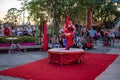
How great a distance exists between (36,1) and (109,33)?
7.31m

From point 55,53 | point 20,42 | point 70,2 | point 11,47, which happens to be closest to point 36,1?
point 70,2

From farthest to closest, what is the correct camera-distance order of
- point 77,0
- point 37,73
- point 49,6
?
point 77,0 → point 49,6 → point 37,73

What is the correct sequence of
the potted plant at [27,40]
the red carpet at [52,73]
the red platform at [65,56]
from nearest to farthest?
the red carpet at [52,73] < the red platform at [65,56] < the potted plant at [27,40]

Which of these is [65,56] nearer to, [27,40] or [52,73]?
[52,73]

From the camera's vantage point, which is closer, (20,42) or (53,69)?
(53,69)

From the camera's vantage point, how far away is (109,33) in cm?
2394

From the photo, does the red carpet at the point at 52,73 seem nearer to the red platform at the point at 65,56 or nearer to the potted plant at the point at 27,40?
the red platform at the point at 65,56

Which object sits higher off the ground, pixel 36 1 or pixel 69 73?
pixel 36 1

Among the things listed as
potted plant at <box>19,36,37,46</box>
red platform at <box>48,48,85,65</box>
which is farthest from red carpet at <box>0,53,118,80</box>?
potted plant at <box>19,36,37,46</box>

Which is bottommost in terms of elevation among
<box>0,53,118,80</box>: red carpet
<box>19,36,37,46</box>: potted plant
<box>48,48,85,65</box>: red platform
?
<box>0,53,118,80</box>: red carpet

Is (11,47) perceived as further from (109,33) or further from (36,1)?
(109,33)

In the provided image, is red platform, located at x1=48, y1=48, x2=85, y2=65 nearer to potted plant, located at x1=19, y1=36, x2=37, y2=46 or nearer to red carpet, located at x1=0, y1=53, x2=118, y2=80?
red carpet, located at x1=0, y1=53, x2=118, y2=80

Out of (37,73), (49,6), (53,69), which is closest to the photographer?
(37,73)

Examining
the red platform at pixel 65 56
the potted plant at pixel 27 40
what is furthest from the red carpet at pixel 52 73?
the potted plant at pixel 27 40
